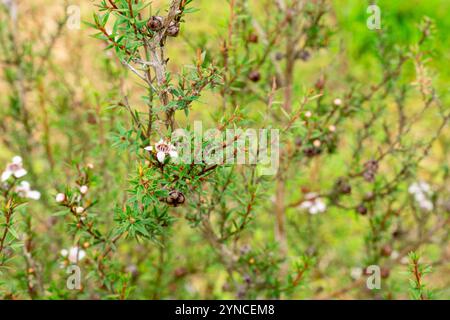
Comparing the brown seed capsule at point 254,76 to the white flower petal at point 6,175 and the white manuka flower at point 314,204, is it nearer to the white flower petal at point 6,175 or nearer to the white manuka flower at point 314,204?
the white manuka flower at point 314,204

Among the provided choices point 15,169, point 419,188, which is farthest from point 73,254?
point 419,188

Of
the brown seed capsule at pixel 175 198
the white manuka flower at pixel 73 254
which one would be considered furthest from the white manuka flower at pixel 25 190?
the brown seed capsule at pixel 175 198

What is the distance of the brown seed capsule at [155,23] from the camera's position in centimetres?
146

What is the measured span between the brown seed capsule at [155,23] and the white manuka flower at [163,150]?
0.33m

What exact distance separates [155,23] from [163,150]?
38 cm

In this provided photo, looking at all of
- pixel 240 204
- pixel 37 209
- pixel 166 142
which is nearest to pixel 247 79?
pixel 240 204

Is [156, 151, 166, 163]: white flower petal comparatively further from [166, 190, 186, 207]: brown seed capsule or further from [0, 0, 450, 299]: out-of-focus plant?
[166, 190, 186, 207]: brown seed capsule

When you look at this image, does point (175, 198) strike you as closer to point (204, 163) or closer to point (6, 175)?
point (204, 163)

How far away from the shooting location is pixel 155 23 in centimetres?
146

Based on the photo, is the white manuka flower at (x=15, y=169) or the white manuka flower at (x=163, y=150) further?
the white manuka flower at (x=15, y=169)

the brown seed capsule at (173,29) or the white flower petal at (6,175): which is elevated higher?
the brown seed capsule at (173,29)

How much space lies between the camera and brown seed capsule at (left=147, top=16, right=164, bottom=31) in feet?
4.80
